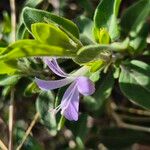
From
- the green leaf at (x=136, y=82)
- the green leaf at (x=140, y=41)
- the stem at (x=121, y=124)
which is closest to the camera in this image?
the green leaf at (x=136, y=82)

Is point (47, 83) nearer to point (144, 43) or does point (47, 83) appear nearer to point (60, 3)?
point (144, 43)

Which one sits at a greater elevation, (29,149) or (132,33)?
(132,33)

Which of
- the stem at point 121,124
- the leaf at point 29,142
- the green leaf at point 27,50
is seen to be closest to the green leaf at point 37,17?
the green leaf at point 27,50

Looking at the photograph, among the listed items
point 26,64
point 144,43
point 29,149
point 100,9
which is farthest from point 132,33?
point 29,149

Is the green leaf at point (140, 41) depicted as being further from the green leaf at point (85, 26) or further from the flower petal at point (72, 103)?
the flower petal at point (72, 103)

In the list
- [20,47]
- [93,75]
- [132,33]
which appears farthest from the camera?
[132,33]

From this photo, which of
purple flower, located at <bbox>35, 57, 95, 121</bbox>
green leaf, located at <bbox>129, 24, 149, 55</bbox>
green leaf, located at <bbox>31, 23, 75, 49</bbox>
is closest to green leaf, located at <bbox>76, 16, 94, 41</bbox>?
green leaf, located at <bbox>129, 24, 149, 55</bbox>

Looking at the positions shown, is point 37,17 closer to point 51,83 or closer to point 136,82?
point 51,83
